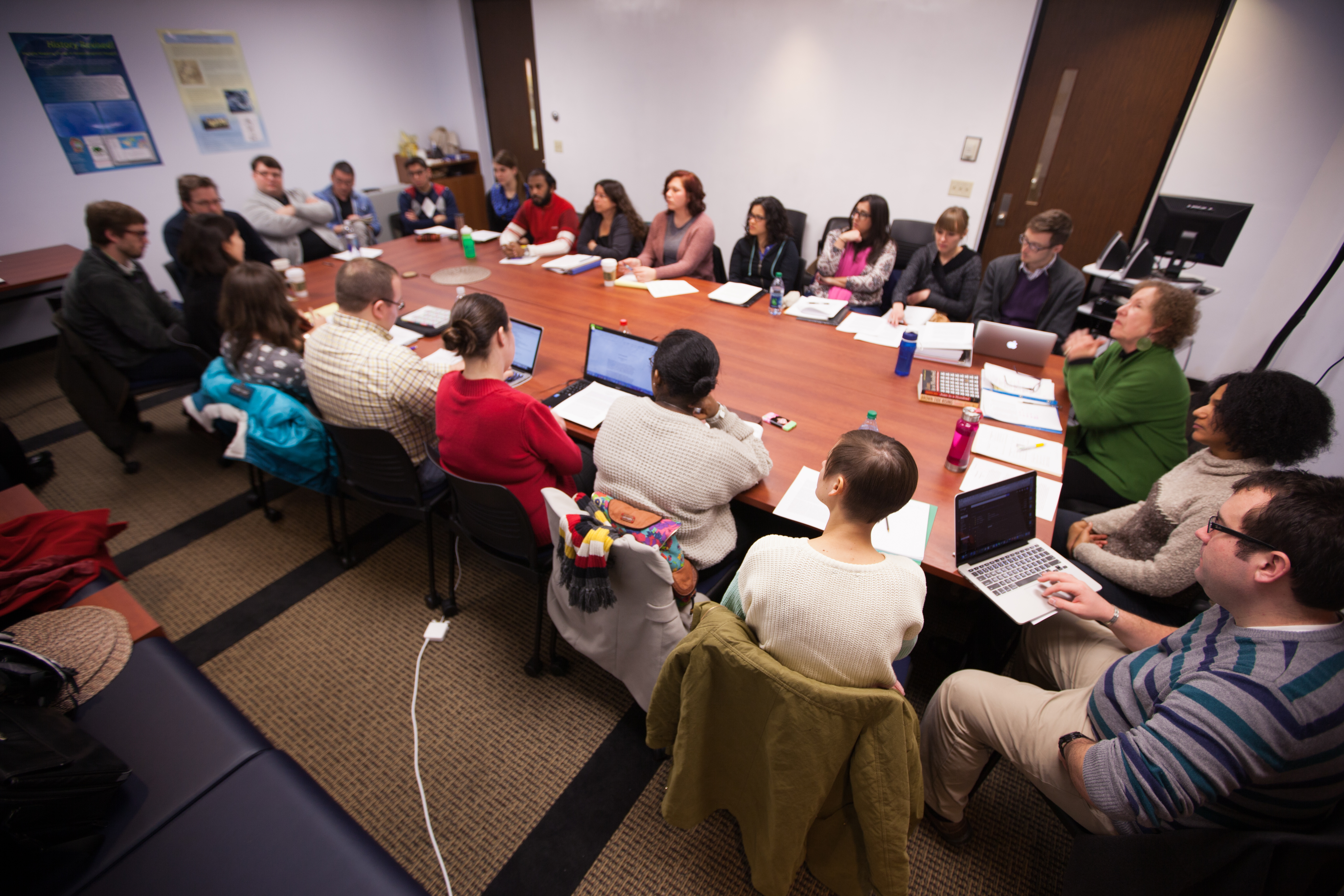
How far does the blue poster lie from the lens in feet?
13.6

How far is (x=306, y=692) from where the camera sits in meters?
2.05

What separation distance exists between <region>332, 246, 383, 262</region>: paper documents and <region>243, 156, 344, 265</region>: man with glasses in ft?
1.44

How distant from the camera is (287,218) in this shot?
4.17 m

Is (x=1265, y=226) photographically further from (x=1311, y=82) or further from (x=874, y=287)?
(x=874, y=287)

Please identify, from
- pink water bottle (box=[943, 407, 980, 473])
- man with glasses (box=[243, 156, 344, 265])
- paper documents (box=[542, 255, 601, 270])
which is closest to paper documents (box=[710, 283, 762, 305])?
paper documents (box=[542, 255, 601, 270])

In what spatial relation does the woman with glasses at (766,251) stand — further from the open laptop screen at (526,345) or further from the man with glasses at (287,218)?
the man with glasses at (287,218)

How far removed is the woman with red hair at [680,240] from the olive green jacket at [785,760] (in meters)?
2.80

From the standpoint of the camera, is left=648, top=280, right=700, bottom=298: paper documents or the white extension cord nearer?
the white extension cord

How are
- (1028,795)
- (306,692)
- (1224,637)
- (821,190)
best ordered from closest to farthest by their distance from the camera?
(1224,637) → (1028,795) → (306,692) → (821,190)

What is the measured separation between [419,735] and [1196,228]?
189 inches

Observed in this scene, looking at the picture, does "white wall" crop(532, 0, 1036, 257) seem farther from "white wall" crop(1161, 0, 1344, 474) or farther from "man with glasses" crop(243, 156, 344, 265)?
"man with glasses" crop(243, 156, 344, 265)

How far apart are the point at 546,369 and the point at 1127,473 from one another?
2410 mm

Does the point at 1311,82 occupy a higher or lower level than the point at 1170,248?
higher

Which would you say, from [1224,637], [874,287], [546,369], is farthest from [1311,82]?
[546,369]
